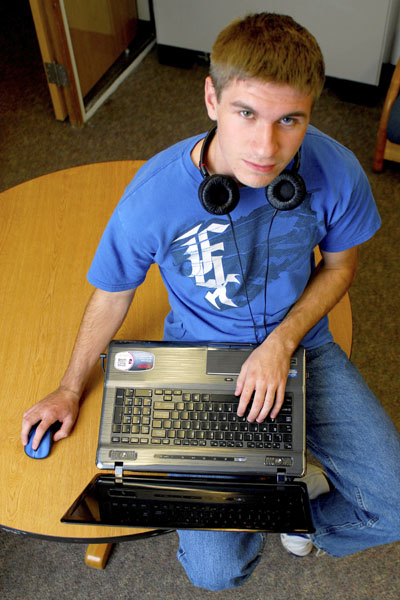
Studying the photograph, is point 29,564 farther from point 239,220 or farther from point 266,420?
point 239,220

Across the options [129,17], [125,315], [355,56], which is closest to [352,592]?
[125,315]

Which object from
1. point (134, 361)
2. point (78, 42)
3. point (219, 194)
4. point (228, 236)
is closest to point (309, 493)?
point (134, 361)

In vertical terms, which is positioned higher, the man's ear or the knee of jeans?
the man's ear

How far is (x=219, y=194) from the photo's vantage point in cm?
103

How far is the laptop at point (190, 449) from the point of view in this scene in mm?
1041

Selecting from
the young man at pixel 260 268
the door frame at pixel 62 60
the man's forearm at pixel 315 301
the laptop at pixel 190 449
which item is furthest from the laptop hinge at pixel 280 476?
the door frame at pixel 62 60

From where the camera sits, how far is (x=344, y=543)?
1.34m

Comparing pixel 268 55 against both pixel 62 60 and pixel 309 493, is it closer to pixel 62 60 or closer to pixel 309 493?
pixel 309 493

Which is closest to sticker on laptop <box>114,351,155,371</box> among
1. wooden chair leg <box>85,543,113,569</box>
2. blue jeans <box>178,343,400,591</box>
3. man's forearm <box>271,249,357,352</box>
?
man's forearm <box>271,249,357,352</box>

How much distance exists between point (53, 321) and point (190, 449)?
0.46 meters

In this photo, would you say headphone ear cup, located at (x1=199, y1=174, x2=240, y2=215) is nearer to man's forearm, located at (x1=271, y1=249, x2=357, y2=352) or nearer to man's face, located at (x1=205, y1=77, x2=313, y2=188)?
man's face, located at (x1=205, y1=77, x2=313, y2=188)

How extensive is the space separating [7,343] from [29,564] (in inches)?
30.1

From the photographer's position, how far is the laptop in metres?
1.04

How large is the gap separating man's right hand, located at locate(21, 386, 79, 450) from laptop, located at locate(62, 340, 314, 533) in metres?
0.09
